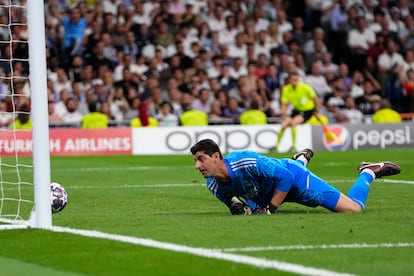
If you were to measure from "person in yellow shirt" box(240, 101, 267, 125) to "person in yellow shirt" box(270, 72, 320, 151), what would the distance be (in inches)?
72.3

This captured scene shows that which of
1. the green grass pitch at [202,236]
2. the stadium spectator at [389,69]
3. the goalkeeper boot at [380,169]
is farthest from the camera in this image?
the stadium spectator at [389,69]

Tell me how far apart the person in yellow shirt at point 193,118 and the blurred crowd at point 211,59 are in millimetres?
25

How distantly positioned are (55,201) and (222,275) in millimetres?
4830

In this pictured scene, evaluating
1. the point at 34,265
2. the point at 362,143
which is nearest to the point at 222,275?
the point at 34,265

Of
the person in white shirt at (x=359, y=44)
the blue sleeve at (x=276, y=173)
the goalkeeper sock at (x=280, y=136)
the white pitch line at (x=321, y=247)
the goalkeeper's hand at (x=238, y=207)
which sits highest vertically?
the person in white shirt at (x=359, y=44)

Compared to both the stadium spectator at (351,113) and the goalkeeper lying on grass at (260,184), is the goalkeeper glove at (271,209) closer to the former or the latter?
the goalkeeper lying on grass at (260,184)

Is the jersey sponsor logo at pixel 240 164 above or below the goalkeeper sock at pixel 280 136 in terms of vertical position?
above

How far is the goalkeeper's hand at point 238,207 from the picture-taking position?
1138 cm

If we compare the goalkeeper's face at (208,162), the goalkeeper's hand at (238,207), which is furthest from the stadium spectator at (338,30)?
the goalkeeper's face at (208,162)

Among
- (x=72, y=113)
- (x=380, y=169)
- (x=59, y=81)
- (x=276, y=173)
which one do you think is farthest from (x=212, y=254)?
(x=59, y=81)

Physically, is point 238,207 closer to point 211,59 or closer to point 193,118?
point 193,118

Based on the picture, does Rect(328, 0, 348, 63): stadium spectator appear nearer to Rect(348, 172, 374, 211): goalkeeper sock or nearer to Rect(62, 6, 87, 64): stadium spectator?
Rect(62, 6, 87, 64): stadium spectator

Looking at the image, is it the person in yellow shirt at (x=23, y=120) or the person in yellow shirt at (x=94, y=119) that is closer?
the person in yellow shirt at (x=23, y=120)

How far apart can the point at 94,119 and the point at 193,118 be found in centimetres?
246
